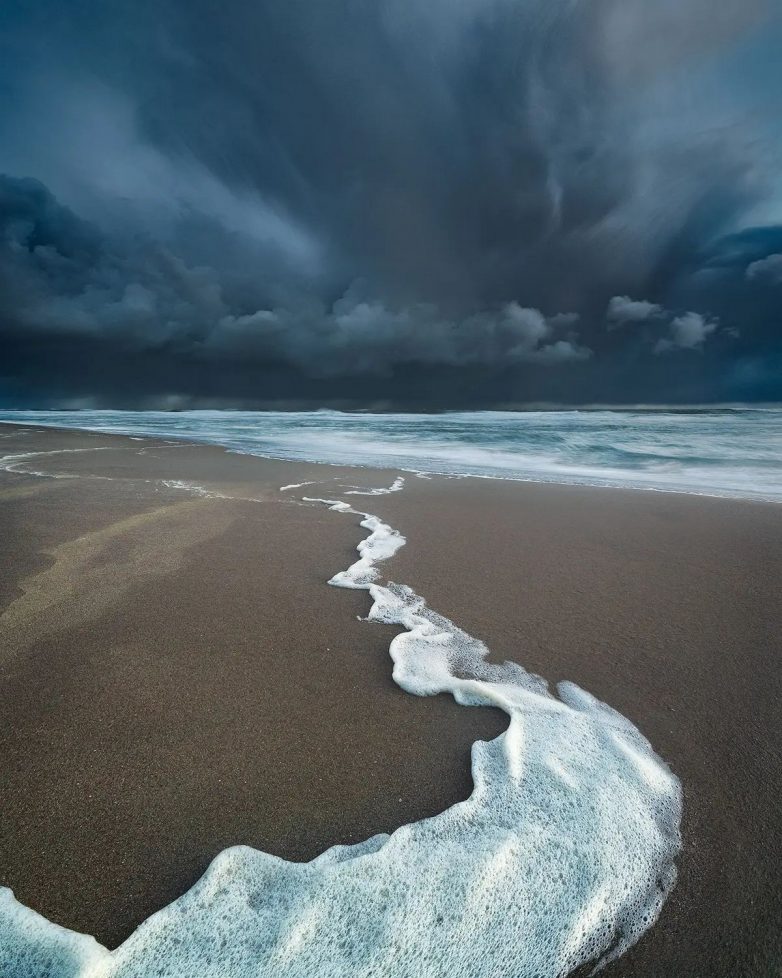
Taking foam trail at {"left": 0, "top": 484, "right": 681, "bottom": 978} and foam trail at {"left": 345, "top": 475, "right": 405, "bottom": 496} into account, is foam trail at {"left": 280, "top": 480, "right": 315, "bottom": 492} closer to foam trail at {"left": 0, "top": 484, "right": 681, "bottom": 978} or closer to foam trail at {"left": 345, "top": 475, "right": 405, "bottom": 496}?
foam trail at {"left": 345, "top": 475, "right": 405, "bottom": 496}

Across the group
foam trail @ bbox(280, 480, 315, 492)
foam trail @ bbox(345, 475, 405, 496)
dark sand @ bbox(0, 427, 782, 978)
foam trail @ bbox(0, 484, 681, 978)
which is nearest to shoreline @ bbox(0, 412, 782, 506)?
foam trail @ bbox(345, 475, 405, 496)

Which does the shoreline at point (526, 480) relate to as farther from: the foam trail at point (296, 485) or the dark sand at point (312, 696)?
the dark sand at point (312, 696)

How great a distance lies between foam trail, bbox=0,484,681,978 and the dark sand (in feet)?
0.18

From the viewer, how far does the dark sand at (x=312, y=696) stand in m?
1.25

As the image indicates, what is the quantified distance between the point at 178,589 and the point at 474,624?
5.66 feet

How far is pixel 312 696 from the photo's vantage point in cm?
196

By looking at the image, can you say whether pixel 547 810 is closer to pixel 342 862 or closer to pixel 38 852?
pixel 342 862

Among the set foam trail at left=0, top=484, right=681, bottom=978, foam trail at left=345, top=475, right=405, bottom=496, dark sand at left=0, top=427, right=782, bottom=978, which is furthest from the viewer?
foam trail at left=345, top=475, right=405, bottom=496

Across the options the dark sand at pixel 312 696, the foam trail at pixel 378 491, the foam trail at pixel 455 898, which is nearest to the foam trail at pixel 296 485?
the foam trail at pixel 378 491

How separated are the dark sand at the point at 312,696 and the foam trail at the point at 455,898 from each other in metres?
0.05

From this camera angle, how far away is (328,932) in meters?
1.13

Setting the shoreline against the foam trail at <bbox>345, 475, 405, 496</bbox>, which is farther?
the shoreline

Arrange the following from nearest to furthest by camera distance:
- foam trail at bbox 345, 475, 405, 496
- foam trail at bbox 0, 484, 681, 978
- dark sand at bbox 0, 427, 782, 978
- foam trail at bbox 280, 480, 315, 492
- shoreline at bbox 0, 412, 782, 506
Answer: foam trail at bbox 0, 484, 681, 978 < dark sand at bbox 0, 427, 782, 978 < foam trail at bbox 345, 475, 405, 496 < foam trail at bbox 280, 480, 315, 492 < shoreline at bbox 0, 412, 782, 506

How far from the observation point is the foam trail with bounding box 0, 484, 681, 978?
1066mm
